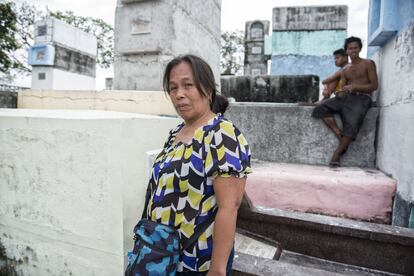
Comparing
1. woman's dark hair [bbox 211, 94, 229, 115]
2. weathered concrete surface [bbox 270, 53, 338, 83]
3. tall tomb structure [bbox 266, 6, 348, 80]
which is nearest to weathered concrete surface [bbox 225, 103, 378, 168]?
woman's dark hair [bbox 211, 94, 229, 115]

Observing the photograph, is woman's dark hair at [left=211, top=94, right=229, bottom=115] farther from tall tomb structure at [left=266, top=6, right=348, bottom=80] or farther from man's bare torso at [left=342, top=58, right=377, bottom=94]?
tall tomb structure at [left=266, top=6, right=348, bottom=80]

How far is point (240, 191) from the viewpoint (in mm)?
1183

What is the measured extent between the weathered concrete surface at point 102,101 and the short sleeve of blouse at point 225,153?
1.56 meters

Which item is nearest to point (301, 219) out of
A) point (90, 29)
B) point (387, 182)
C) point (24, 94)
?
point (387, 182)

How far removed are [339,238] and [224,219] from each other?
4.82 ft

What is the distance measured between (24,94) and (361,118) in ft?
13.6

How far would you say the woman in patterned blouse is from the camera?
1.15 meters

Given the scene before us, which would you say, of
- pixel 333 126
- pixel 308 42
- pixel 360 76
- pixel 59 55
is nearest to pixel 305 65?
pixel 308 42

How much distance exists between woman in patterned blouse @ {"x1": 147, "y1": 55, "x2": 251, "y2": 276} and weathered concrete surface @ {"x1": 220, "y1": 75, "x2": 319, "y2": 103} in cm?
446

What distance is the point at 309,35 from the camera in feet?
28.3

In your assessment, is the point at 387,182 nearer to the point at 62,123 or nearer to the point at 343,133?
the point at 343,133

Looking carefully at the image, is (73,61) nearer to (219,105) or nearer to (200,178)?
(219,105)

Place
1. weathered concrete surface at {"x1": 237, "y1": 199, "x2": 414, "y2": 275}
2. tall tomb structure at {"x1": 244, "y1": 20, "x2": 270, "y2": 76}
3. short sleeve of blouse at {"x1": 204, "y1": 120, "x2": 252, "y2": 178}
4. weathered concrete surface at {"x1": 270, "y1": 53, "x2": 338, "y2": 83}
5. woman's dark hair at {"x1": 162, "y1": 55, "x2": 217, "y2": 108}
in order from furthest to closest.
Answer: tall tomb structure at {"x1": 244, "y1": 20, "x2": 270, "y2": 76}, weathered concrete surface at {"x1": 270, "y1": 53, "x2": 338, "y2": 83}, weathered concrete surface at {"x1": 237, "y1": 199, "x2": 414, "y2": 275}, woman's dark hair at {"x1": 162, "y1": 55, "x2": 217, "y2": 108}, short sleeve of blouse at {"x1": 204, "y1": 120, "x2": 252, "y2": 178}

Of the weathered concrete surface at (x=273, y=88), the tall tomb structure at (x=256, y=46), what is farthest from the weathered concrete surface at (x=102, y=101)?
the tall tomb structure at (x=256, y=46)
